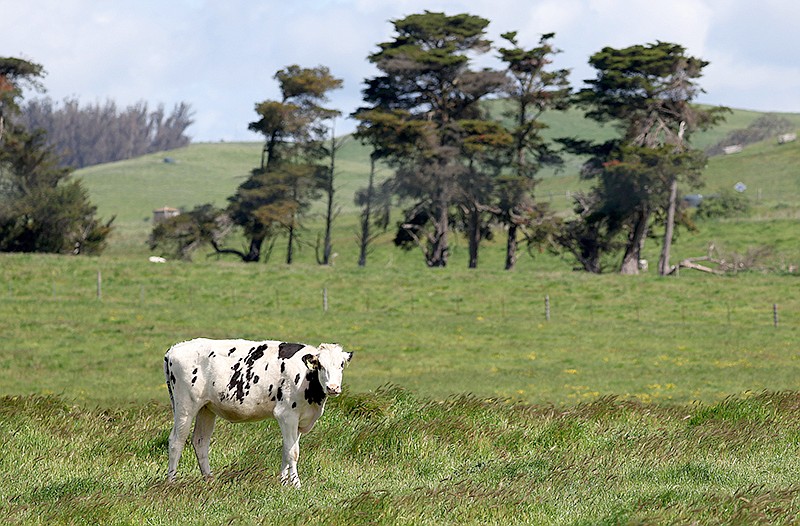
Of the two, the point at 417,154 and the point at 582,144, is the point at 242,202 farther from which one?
the point at 582,144

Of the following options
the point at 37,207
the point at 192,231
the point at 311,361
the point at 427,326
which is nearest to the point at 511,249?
the point at 192,231

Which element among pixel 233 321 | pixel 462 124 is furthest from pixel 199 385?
pixel 462 124

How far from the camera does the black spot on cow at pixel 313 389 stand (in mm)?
10586

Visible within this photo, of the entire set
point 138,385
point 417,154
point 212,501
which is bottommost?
point 138,385

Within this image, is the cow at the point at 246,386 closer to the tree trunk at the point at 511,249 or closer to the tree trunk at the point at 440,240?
the tree trunk at the point at 440,240

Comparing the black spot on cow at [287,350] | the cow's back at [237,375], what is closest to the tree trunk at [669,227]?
the black spot on cow at [287,350]

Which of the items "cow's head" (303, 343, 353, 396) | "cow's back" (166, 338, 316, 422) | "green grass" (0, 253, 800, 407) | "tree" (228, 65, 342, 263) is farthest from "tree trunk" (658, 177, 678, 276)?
"cow's head" (303, 343, 353, 396)

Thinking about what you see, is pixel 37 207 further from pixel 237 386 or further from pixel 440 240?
pixel 237 386

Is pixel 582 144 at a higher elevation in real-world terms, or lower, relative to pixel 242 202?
higher

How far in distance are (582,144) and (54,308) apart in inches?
1339

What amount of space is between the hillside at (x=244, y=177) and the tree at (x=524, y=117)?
26132 millimetres

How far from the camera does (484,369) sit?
3253 centimetres

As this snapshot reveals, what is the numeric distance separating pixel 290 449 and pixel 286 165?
55707mm

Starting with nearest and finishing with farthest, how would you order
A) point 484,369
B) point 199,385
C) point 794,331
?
point 199,385, point 484,369, point 794,331
